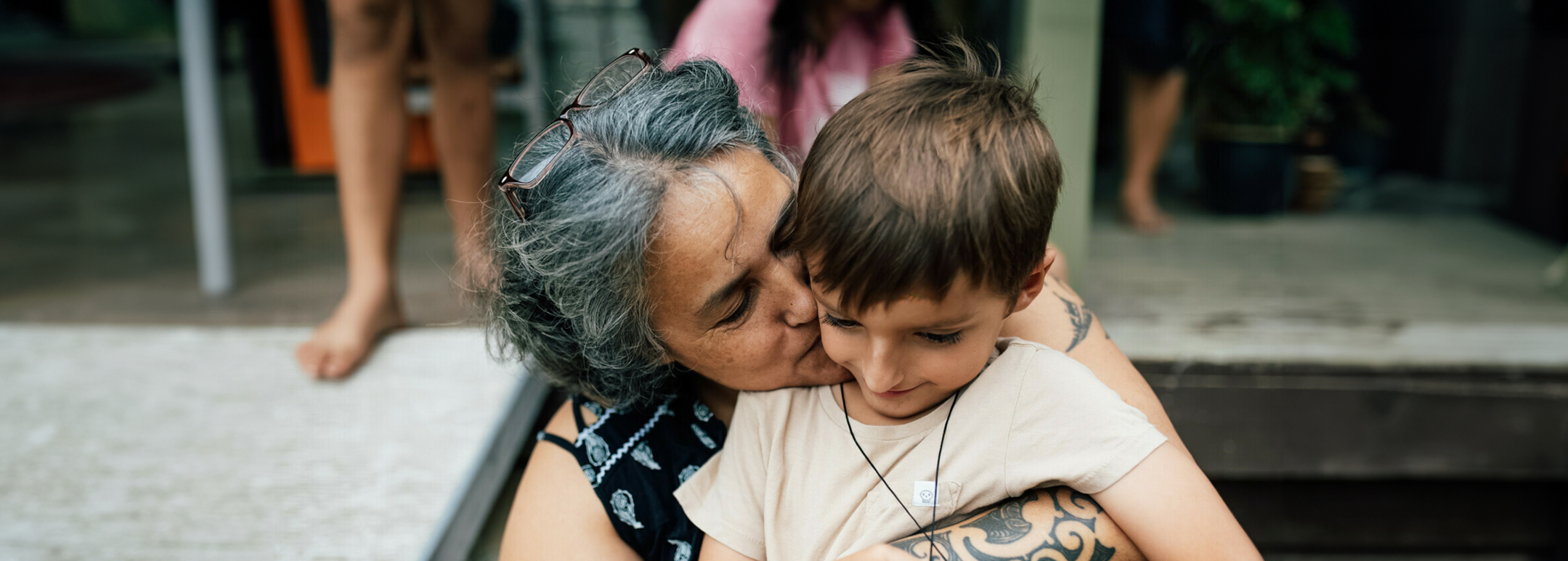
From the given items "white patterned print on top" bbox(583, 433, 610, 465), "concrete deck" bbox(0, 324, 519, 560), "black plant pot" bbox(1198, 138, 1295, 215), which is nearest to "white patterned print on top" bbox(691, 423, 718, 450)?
"white patterned print on top" bbox(583, 433, 610, 465)

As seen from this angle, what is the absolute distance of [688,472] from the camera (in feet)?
→ 4.20

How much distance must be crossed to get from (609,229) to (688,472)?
1.18 feet

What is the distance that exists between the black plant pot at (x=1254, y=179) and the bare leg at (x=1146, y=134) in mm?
369

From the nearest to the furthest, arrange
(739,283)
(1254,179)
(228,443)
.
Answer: (739,283) < (228,443) < (1254,179)

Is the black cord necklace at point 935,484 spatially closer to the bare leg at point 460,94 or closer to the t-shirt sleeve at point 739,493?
the t-shirt sleeve at point 739,493

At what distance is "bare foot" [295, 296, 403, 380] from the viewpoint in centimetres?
202

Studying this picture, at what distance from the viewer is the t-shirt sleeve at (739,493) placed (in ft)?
3.77

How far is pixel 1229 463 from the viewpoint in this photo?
2178 mm

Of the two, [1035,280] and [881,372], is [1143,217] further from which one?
[881,372]

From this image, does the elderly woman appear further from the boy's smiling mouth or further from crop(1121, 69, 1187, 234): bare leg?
crop(1121, 69, 1187, 234): bare leg

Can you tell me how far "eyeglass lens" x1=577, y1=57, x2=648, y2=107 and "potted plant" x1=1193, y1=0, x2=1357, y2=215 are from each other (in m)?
2.87

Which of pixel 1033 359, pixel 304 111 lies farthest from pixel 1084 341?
pixel 304 111

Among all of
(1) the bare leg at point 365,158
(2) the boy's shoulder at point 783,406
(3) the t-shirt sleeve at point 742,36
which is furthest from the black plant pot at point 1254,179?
(2) the boy's shoulder at point 783,406

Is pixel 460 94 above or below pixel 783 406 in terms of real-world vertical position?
above
